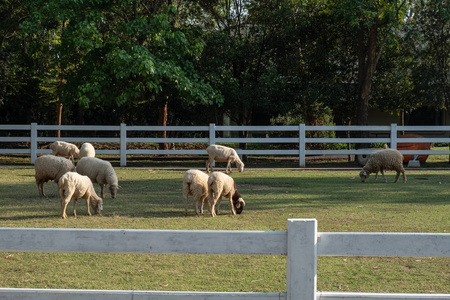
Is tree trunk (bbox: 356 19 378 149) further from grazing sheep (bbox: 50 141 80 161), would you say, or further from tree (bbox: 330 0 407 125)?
grazing sheep (bbox: 50 141 80 161)

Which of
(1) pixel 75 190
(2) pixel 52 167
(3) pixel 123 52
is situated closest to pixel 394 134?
(3) pixel 123 52

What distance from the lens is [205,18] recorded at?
23.4 meters

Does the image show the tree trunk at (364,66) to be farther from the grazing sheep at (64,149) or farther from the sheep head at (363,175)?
the grazing sheep at (64,149)

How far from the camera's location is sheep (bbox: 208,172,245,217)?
9.14 m

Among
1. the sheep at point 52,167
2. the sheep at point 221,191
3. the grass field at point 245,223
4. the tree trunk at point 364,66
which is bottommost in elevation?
the grass field at point 245,223

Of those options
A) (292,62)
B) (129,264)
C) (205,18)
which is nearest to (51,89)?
(205,18)

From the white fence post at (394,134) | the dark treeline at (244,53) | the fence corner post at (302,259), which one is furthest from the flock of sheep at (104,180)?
the dark treeline at (244,53)

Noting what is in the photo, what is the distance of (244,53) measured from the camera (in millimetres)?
22188

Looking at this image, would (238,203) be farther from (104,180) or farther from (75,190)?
(104,180)

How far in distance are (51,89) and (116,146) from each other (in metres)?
4.86

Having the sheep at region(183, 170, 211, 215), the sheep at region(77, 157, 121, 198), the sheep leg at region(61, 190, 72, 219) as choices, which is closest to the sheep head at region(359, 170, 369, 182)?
the sheep at region(183, 170, 211, 215)

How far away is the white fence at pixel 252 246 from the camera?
3.62 m

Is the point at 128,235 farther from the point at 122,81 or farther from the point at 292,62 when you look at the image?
the point at 292,62

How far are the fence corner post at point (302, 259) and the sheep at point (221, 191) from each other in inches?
217
